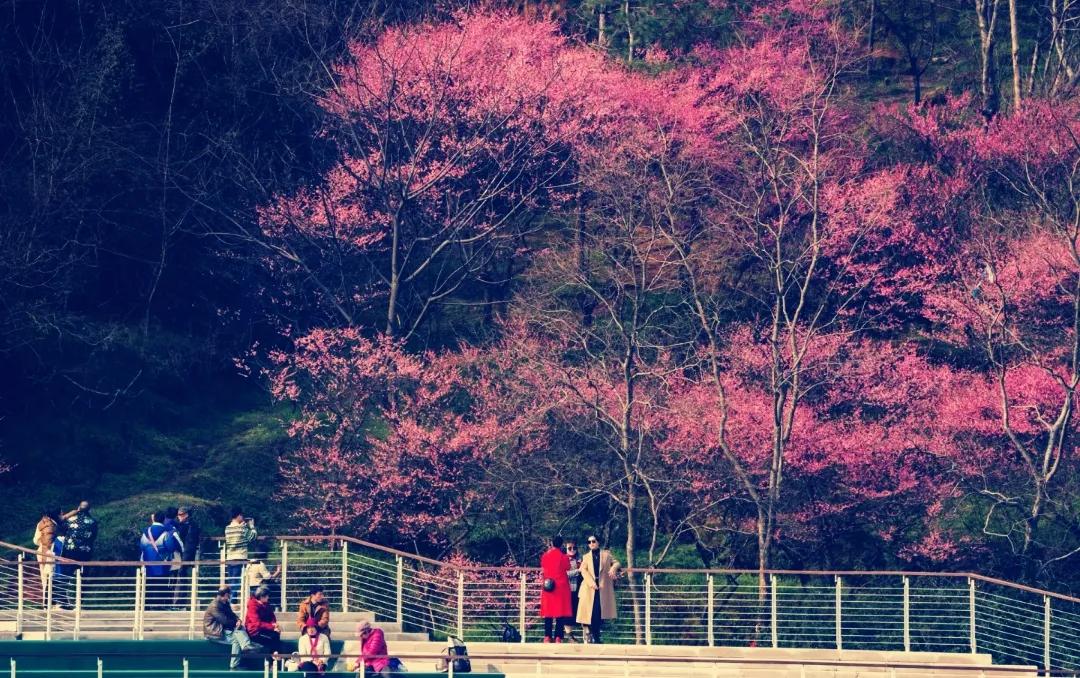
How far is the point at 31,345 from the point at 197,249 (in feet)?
16.2

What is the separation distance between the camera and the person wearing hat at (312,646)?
62.5 ft

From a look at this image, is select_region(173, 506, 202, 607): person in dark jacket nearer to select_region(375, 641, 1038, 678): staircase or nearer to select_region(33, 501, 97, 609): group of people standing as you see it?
select_region(33, 501, 97, 609): group of people standing

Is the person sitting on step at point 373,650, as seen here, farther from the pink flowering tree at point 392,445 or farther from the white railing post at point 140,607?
the pink flowering tree at point 392,445

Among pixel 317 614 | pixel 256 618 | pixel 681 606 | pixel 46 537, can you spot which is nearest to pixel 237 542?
pixel 46 537

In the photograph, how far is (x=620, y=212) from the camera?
109 ft

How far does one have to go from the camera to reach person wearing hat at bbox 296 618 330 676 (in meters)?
19.1

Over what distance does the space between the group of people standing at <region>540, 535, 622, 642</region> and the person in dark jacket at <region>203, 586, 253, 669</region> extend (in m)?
3.99

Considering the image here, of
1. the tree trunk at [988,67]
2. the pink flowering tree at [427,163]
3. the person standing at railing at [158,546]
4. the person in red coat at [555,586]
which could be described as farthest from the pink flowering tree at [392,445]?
the tree trunk at [988,67]

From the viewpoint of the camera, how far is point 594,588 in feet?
71.7

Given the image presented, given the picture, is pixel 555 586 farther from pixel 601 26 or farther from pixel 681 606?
pixel 601 26

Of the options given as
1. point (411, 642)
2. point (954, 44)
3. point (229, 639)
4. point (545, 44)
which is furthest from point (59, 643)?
point (954, 44)

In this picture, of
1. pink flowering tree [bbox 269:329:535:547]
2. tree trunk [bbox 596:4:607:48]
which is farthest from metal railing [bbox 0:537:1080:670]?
tree trunk [bbox 596:4:607:48]

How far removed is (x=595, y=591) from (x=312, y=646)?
13.4ft

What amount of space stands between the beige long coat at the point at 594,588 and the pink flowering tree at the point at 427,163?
45.6 ft
